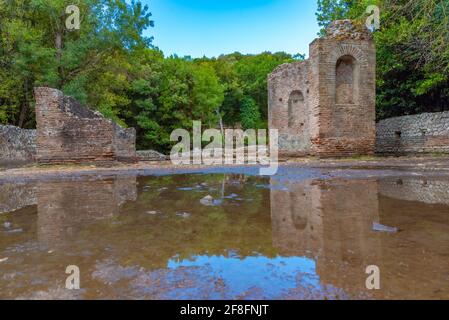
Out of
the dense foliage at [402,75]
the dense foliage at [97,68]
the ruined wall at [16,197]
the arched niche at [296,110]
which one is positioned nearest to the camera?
the ruined wall at [16,197]

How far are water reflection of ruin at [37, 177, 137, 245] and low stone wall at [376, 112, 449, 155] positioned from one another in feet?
40.2

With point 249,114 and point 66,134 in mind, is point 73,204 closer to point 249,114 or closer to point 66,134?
point 66,134

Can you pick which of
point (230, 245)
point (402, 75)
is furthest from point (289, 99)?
point (230, 245)

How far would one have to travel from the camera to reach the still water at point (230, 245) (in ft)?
6.52

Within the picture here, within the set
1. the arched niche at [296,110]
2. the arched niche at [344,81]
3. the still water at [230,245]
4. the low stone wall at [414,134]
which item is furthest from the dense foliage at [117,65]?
the still water at [230,245]

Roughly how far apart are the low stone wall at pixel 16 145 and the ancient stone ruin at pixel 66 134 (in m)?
5.88

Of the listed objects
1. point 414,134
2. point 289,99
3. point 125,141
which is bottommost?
point 125,141

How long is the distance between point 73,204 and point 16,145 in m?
13.7

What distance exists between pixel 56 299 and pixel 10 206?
3472 millimetres

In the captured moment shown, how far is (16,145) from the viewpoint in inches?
639

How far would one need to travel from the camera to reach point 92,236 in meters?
3.12

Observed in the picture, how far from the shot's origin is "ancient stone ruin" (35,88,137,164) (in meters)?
11.1

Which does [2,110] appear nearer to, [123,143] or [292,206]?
[123,143]

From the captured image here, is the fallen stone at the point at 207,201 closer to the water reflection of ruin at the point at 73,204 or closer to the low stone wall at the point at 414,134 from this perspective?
the water reflection of ruin at the point at 73,204
